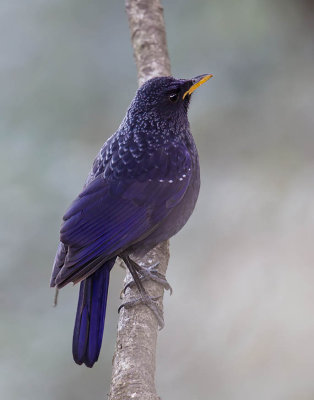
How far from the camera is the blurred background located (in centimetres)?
446

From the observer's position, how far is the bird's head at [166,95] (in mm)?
4062

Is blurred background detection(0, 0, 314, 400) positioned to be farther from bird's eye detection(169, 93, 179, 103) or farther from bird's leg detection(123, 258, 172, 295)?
bird's eye detection(169, 93, 179, 103)

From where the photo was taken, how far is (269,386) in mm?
4305

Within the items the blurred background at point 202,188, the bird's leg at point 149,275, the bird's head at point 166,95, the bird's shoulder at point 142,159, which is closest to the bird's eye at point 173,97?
the bird's head at point 166,95

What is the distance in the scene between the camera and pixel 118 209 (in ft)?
11.8

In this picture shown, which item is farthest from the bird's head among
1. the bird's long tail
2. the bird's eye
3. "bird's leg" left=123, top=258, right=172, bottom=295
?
the bird's long tail

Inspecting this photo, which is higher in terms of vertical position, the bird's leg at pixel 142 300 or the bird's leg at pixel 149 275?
the bird's leg at pixel 149 275

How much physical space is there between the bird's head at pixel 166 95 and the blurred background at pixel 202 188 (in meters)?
1.22

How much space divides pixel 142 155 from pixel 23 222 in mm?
1470

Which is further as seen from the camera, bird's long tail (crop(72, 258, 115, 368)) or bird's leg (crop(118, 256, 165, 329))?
bird's leg (crop(118, 256, 165, 329))

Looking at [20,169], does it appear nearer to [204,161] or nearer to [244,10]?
[204,161]

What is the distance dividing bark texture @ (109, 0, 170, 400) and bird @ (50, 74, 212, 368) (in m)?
0.09

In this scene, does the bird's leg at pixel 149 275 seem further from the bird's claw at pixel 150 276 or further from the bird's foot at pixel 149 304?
the bird's foot at pixel 149 304

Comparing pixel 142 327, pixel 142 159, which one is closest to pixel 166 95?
pixel 142 159
